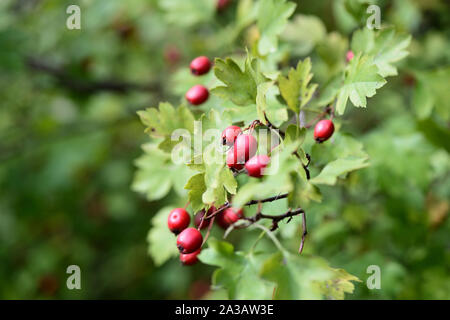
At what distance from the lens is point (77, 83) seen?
2666 millimetres

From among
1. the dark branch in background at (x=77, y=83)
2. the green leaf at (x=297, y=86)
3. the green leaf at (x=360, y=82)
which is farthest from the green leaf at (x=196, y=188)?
the dark branch in background at (x=77, y=83)

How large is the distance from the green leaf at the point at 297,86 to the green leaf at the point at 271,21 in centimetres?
31

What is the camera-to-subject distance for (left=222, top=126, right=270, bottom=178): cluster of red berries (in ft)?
2.80

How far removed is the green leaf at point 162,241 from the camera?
1492mm

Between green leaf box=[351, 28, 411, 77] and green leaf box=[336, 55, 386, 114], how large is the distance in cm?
20

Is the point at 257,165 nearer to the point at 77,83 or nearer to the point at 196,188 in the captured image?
the point at 196,188

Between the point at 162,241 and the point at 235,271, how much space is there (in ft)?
1.58

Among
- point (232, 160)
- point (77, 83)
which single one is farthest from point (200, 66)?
point (77, 83)

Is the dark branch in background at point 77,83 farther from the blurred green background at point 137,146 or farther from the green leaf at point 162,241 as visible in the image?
the green leaf at point 162,241

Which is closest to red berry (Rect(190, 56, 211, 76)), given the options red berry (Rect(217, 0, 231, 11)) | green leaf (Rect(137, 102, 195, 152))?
green leaf (Rect(137, 102, 195, 152))

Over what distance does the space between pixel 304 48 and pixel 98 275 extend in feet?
9.27

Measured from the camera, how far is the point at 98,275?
366cm

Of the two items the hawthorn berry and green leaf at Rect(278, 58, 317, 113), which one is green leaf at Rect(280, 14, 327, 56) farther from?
the hawthorn berry
